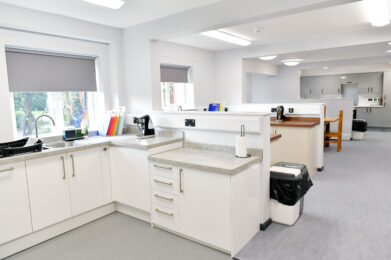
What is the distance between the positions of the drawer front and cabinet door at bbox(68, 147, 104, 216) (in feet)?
2.33

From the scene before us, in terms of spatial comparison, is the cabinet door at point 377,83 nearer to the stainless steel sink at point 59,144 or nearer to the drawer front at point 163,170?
the drawer front at point 163,170

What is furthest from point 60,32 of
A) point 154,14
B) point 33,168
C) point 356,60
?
point 356,60

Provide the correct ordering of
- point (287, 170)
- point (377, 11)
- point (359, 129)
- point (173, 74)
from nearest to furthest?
point (287, 170)
point (377, 11)
point (173, 74)
point (359, 129)

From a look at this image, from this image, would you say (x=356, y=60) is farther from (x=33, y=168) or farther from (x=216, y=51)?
(x=33, y=168)

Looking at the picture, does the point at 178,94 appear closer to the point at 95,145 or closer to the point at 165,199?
the point at 95,145

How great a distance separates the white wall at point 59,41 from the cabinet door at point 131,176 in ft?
3.85

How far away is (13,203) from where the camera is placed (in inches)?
95.3

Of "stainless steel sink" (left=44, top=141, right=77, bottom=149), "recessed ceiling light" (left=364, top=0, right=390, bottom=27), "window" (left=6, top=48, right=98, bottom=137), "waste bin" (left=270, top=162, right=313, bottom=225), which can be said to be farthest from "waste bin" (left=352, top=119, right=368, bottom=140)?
"stainless steel sink" (left=44, top=141, right=77, bottom=149)

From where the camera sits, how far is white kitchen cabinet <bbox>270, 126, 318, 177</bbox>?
4215 millimetres

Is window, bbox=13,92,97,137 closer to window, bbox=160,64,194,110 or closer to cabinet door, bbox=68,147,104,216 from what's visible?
cabinet door, bbox=68,147,104,216

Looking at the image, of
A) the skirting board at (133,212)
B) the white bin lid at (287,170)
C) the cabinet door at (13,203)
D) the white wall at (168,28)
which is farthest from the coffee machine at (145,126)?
the white bin lid at (287,170)

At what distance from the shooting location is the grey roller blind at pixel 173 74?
5379 mm

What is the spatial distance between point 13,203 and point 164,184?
53.3 inches

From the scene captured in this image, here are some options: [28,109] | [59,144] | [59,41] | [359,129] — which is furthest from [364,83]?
[28,109]
